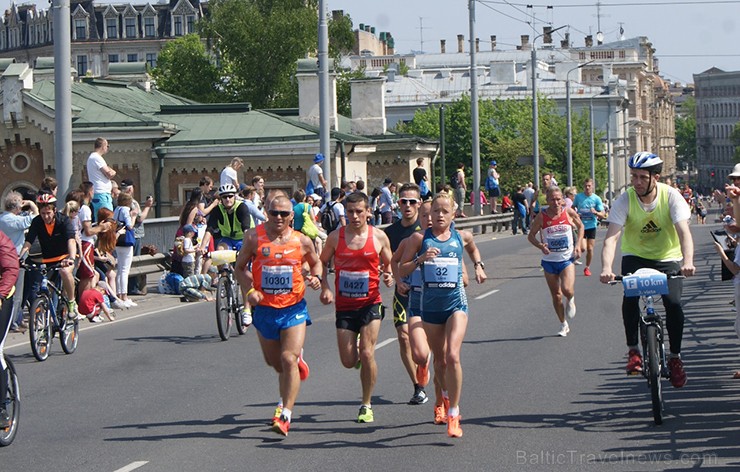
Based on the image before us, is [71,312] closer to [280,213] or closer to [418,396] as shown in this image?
[418,396]

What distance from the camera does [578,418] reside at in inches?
448

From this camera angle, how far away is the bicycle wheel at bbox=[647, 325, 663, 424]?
10609mm

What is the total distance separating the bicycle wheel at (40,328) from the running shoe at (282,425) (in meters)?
5.46

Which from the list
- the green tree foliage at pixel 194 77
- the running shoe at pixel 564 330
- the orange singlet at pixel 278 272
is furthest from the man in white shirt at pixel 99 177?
the green tree foliage at pixel 194 77

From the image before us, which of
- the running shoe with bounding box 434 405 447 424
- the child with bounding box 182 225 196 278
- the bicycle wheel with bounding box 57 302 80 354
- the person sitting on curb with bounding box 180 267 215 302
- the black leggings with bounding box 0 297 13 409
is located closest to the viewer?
the black leggings with bounding box 0 297 13 409

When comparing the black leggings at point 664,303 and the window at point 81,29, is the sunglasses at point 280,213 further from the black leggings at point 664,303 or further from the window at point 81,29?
the window at point 81,29

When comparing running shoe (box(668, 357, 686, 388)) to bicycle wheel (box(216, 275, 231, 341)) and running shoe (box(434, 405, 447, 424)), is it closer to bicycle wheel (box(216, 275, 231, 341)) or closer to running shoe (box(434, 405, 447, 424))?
running shoe (box(434, 405, 447, 424))

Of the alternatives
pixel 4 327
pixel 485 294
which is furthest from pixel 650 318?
pixel 485 294

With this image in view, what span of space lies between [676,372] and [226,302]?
7.45 meters

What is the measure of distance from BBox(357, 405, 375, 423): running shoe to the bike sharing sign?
7.22 ft

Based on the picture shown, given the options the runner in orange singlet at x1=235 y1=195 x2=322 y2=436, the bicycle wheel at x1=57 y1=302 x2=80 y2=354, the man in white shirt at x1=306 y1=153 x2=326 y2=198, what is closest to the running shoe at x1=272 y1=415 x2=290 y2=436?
the runner in orange singlet at x1=235 y1=195 x2=322 y2=436

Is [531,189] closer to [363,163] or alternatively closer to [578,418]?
[363,163]

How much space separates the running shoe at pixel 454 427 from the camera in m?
10.6

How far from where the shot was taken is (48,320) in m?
16.1
